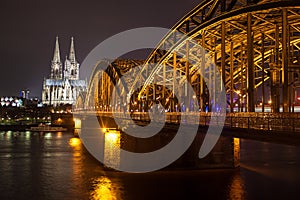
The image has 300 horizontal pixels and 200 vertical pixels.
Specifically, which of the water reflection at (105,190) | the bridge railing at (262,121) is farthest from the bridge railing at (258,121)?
Result: the water reflection at (105,190)

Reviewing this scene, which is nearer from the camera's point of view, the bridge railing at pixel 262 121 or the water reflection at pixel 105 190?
the bridge railing at pixel 262 121

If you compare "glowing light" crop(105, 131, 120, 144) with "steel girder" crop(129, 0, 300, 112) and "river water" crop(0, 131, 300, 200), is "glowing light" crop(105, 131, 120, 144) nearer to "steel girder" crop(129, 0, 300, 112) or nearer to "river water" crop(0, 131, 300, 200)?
"river water" crop(0, 131, 300, 200)

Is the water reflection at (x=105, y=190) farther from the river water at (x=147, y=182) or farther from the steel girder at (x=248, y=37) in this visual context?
the steel girder at (x=248, y=37)

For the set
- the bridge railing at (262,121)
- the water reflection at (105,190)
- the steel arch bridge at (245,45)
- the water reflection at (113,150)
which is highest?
the steel arch bridge at (245,45)

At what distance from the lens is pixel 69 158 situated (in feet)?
166

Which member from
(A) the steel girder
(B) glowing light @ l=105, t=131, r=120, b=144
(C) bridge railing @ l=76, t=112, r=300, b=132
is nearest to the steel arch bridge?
(A) the steel girder

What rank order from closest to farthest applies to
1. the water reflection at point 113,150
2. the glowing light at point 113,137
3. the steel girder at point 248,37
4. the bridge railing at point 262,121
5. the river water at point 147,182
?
the bridge railing at point 262,121 → the steel girder at point 248,37 → the river water at point 147,182 → the water reflection at point 113,150 → the glowing light at point 113,137

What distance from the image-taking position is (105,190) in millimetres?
30562

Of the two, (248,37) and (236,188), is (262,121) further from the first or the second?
(236,188)

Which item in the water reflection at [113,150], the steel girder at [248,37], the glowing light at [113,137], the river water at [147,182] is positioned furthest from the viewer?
the glowing light at [113,137]

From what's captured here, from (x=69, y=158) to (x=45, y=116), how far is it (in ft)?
441

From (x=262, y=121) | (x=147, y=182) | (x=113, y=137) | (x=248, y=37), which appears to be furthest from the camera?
(x=113, y=137)

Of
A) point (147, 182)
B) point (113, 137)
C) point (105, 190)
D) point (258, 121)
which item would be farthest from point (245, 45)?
point (258, 121)

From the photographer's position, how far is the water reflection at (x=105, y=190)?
93.4ft
